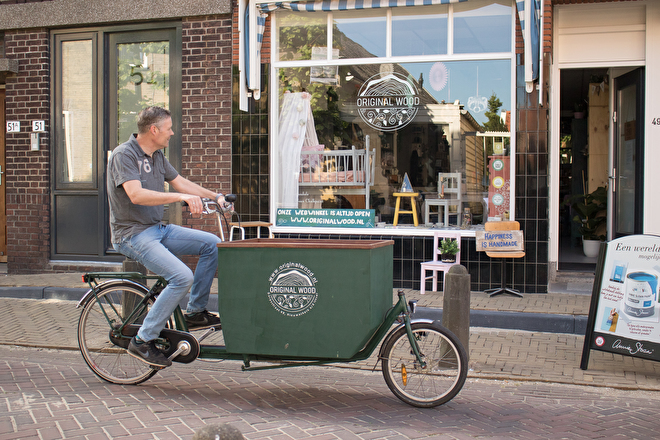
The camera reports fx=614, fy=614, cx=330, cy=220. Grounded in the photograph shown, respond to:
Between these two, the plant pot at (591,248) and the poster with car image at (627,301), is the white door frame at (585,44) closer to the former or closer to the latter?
the plant pot at (591,248)

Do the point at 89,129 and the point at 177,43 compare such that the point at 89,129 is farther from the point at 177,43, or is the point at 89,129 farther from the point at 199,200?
the point at 199,200

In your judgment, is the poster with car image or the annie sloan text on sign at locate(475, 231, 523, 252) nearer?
the poster with car image

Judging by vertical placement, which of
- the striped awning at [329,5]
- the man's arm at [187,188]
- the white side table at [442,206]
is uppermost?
the striped awning at [329,5]

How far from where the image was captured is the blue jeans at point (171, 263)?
4285 millimetres

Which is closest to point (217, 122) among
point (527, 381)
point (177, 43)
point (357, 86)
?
point (177, 43)

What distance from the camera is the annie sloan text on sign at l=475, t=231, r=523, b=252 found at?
743 centimetres

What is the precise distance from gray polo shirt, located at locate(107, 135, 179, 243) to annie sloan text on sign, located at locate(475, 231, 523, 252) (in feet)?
14.2

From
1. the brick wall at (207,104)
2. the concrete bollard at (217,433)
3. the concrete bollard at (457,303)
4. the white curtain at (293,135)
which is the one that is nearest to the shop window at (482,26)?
the white curtain at (293,135)

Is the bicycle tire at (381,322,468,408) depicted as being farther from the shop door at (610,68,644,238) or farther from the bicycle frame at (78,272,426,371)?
the shop door at (610,68,644,238)

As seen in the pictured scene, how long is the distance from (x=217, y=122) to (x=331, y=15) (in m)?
2.24

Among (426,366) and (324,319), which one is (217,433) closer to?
(324,319)

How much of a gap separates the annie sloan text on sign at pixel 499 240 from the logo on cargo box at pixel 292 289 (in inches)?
160

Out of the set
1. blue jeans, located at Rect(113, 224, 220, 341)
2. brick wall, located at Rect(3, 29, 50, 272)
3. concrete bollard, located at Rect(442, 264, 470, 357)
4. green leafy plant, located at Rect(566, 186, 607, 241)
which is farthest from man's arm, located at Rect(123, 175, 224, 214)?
green leafy plant, located at Rect(566, 186, 607, 241)

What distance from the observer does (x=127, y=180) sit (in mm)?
4270
